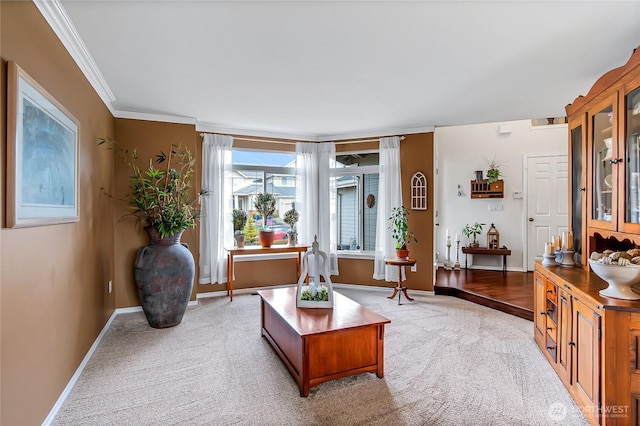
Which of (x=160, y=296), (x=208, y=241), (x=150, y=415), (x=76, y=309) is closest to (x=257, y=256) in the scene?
(x=208, y=241)

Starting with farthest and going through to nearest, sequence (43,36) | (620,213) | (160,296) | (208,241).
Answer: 1. (208,241)
2. (160,296)
3. (620,213)
4. (43,36)

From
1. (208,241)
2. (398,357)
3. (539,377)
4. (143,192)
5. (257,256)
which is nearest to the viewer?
(539,377)

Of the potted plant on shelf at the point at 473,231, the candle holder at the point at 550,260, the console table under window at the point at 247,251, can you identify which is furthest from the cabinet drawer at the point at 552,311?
the potted plant on shelf at the point at 473,231

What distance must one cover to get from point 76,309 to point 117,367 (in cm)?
59

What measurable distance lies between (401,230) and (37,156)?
4.03 metres

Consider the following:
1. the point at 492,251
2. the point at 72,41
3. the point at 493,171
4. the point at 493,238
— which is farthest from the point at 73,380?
the point at 493,171

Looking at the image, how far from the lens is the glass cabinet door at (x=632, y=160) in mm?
1980

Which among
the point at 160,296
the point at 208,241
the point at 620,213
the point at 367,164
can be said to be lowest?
the point at 160,296

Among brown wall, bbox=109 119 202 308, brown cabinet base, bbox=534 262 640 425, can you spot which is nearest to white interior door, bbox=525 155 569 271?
brown cabinet base, bbox=534 262 640 425

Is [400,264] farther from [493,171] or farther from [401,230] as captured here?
[493,171]

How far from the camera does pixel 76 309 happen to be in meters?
2.51

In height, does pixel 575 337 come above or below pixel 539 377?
above

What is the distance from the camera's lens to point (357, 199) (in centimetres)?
544

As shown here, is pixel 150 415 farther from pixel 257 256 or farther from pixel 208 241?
pixel 257 256
